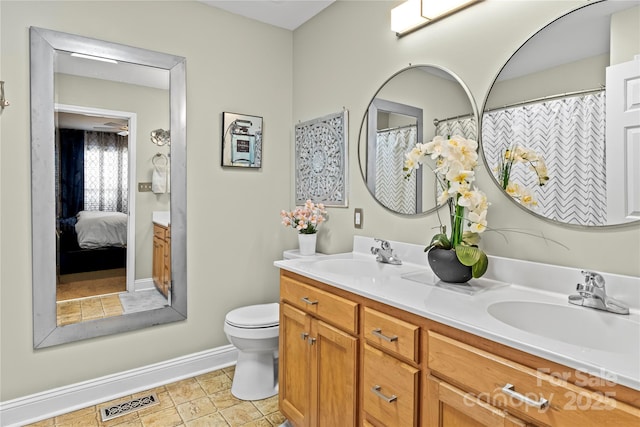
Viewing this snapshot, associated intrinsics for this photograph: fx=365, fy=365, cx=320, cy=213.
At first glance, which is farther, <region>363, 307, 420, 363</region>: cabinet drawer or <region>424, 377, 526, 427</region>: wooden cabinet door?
<region>363, 307, 420, 363</region>: cabinet drawer

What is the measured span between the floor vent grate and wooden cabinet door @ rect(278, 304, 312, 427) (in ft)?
2.83

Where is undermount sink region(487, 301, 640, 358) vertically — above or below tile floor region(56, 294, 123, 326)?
above

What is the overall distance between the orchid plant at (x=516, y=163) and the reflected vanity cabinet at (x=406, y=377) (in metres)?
0.70

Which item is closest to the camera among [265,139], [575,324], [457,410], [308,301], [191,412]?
→ [457,410]

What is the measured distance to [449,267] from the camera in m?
1.47

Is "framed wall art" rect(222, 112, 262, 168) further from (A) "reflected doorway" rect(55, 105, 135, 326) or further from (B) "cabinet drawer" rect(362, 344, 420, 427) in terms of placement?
(B) "cabinet drawer" rect(362, 344, 420, 427)

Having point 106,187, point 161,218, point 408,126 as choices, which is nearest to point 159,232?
point 161,218

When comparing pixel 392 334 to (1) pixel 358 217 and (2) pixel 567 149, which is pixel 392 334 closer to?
(2) pixel 567 149

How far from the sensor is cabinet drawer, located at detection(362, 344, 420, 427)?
120cm

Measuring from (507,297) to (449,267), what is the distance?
0.78 feet

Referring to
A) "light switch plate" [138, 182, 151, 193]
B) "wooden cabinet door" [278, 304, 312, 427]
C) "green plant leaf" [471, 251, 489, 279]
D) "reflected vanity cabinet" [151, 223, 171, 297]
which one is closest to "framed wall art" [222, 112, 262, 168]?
→ "light switch plate" [138, 182, 151, 193]

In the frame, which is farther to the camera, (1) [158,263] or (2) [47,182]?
(1) [158,263]

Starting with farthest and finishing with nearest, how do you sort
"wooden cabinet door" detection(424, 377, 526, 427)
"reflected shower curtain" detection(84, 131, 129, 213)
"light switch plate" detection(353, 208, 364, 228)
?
"light switch plate" detection(353, 208, 364, 228) < "reflected shower curtain" detection(84, 131, 129, 213) < "wooden cabinet door" detection(424, 377, 526, 427)

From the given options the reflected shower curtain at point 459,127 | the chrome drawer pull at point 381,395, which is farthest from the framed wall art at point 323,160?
the chrome drawer pull at point 381,395
